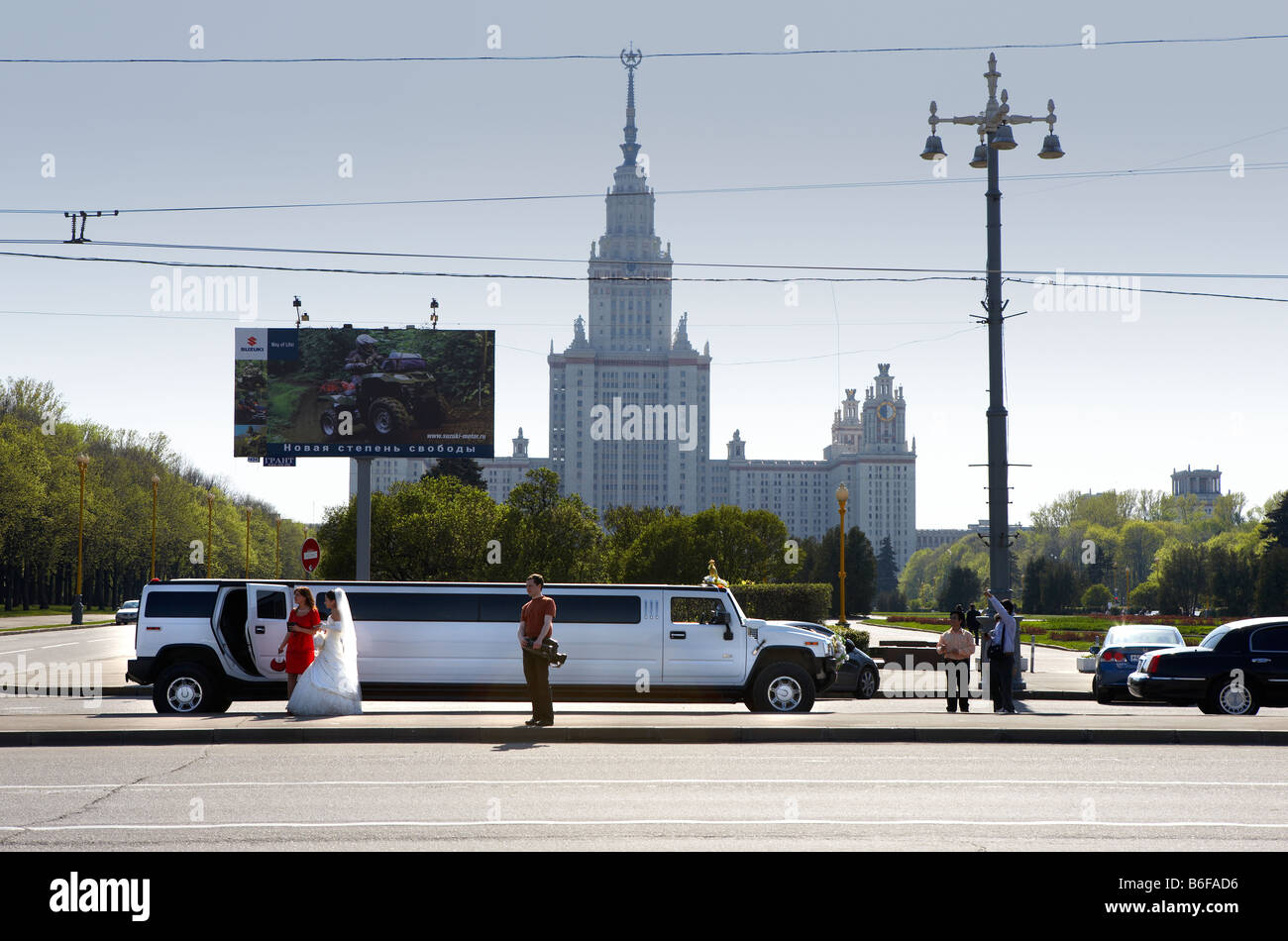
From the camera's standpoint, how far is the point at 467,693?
741 inches

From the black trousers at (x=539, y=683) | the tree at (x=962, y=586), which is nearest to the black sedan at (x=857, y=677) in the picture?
the black trousers at (x=539, y=683)

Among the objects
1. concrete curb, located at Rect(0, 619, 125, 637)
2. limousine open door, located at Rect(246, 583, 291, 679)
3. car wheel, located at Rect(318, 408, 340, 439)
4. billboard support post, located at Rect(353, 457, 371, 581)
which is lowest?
concrete curb, located at Rect(0, 619, 125, 637)

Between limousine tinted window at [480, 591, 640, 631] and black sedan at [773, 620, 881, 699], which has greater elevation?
limousine tinted window at [480, 591, 640, 631]

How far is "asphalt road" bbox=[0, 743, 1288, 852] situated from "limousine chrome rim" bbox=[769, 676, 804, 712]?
4.17m

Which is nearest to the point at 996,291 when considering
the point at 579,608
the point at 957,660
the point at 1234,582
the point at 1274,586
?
the point at 957,660

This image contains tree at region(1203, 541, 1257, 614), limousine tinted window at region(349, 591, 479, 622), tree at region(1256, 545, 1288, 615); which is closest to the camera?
limousine tinted window at region(349, 591, 479, 622)

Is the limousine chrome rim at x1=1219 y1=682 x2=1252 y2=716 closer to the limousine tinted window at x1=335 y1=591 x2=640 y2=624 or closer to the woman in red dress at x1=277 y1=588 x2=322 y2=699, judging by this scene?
the limousine tinted window at x1=335 y1=591 x2=640 y2=624

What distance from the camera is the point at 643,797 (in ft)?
33.9

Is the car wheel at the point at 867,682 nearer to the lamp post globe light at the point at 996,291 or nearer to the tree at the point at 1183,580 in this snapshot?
the lamp post globe light at the point at 996,291

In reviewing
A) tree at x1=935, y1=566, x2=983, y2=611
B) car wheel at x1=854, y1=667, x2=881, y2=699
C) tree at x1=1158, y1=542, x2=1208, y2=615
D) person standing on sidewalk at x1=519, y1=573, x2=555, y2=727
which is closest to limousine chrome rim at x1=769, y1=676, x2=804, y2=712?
person standing on sidewalk at x1=519, y1=573, x2=555, y2=727

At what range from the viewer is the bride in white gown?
53.8 feet

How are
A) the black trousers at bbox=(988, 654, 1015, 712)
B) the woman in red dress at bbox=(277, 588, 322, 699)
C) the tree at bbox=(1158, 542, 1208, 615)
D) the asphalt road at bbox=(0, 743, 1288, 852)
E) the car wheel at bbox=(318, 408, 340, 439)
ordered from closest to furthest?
1. the asphalt road at bbox=(0, 743, 1288, 852)
2. the woman in red dress at bbox=(277, 588, 322, 699)
3. the black trousers at bbox=(988, 654, 1015, 712)
4. the car wheel at bbox=(318, 408, 340, 439)
5. the tree at bbox=(1158, 542, 1208, 615)

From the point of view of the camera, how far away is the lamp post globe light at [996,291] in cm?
2469

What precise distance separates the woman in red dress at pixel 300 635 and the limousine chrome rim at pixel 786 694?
6868 millimetres
